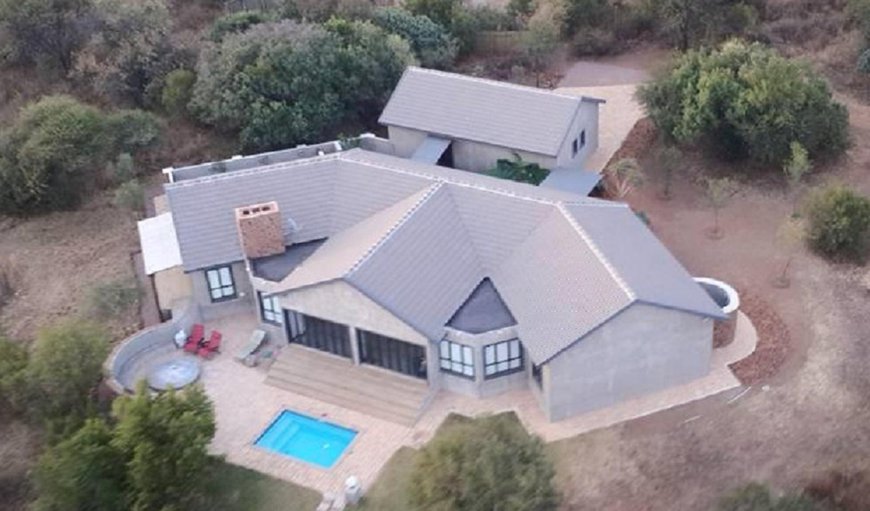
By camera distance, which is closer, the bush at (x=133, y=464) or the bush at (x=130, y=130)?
the bush at (x=133, y=464)

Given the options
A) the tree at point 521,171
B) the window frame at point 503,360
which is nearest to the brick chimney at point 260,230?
the window frame at point 503,360

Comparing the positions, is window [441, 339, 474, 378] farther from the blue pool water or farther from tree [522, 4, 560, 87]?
tree [522, 4, 560, 87]

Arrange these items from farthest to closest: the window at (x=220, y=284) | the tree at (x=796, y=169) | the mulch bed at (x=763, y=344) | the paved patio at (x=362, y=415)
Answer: the tree at (x=796, y=169) < the window at (x=220, y=284) < the mulch bed at (x=763, y=344) < the paved patio at (x=362, y=415)

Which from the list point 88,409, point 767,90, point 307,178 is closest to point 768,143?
point 767,90

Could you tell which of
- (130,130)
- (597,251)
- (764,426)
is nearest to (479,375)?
(597,251)

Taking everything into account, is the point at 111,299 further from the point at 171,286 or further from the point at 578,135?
the point at 578,135

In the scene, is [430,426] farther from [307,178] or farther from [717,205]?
[717,205]

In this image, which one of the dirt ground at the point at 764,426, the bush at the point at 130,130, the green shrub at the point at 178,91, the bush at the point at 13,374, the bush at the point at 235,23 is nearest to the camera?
the dirt ground at the point at 764,426

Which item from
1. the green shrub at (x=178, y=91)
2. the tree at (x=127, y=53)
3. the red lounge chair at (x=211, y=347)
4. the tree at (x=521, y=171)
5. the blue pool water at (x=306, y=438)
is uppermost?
the tree at (x=127, y=53)

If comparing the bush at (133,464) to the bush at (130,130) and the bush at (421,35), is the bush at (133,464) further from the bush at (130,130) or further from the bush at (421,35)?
the bush at (421,35)
